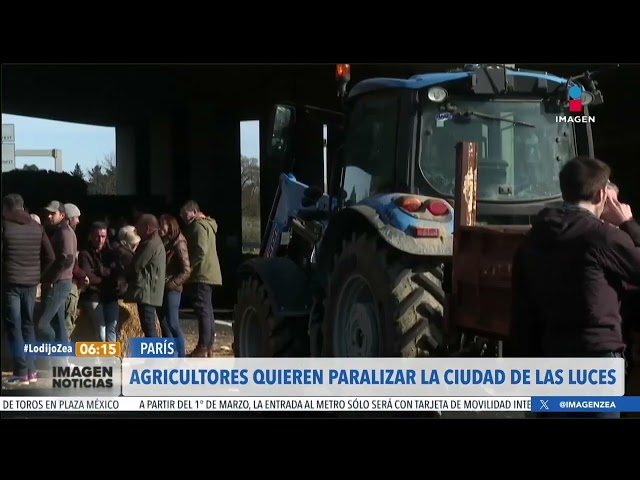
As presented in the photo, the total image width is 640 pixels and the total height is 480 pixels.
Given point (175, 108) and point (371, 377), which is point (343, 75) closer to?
point (175, 108)

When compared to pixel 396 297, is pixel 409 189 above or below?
above

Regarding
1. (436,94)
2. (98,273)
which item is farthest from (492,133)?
(98,273)

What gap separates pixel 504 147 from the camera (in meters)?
5.05

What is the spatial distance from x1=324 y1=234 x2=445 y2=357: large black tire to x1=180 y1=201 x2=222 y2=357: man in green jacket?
86cm

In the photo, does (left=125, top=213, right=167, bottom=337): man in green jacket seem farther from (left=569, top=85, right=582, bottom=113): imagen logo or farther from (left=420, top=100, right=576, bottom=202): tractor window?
(left=569, top=85, right=582, bottom=113): imagen logo

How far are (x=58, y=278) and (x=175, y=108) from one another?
1.21 meters

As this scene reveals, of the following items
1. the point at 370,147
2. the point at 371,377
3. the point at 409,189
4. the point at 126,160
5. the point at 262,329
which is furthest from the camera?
the point at 262,329

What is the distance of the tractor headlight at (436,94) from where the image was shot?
502 cm

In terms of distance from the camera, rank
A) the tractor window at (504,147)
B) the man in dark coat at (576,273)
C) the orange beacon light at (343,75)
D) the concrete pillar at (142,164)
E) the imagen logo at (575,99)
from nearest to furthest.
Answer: the man in dark coat at (576,273) < the tractor window at (504,147) < the imagen logo at (575,99) < the orange beacon light at (343,75) < the concrete pillar at (142,164)

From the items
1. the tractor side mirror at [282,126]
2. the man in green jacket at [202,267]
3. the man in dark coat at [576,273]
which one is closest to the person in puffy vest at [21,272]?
the man in green jacket at [202,267]

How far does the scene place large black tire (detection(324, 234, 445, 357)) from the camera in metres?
4.69

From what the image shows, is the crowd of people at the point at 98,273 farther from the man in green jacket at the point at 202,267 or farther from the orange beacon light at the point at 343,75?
the orange beacon light at the point at 343,75

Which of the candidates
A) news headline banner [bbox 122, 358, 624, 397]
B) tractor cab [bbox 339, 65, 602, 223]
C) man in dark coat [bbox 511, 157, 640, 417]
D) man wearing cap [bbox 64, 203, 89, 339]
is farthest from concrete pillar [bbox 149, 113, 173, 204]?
man in dark coat [bbox 511, 157, 640, 417]

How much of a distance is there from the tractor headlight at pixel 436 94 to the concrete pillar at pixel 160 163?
154cm
